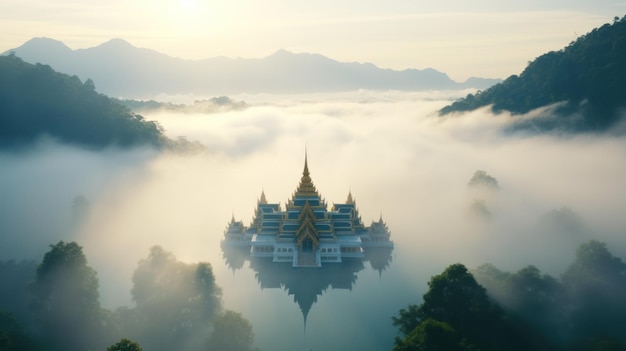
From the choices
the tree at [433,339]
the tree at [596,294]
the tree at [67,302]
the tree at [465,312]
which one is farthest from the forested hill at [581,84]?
the tree at [67,302]

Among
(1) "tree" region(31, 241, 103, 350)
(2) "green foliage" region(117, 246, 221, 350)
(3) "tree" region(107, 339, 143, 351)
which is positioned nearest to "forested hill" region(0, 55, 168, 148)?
(1) "tree" region(31, 241, 103, 350)

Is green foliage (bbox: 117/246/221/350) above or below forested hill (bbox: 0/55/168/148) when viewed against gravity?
below

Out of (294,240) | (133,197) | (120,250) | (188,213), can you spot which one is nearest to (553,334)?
(294,240)

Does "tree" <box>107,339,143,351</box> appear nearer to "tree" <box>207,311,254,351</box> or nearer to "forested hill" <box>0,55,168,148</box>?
"tree" <box>207,311,254,351</box>

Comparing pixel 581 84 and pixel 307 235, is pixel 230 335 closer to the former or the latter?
pixel 307 235

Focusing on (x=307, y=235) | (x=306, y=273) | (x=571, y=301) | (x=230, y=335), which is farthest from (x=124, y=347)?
(x=307, y=235)

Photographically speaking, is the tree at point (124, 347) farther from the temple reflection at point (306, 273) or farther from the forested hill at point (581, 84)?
the forested hill at point (581, 84)
